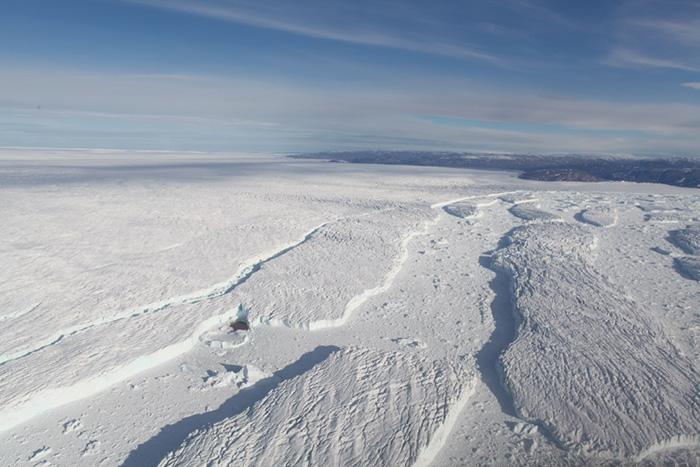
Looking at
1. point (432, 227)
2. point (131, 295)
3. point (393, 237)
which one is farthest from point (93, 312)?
point (432, 227)

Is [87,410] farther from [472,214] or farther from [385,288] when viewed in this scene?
[472,214]

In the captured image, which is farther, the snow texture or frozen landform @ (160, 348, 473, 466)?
the snow texture

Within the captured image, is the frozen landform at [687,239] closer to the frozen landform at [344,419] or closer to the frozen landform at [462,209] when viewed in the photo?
the frozen landform at [462,209]

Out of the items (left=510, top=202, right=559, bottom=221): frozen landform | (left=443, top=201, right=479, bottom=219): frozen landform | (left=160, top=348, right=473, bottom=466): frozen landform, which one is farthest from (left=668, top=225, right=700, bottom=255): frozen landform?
(left=160, top=348, right=473, bottom=466): frozen landform

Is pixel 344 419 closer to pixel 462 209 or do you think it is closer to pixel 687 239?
pixel 687 239

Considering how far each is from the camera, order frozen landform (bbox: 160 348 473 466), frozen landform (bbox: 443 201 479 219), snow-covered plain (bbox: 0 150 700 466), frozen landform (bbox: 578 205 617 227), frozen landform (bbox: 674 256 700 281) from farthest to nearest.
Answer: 1. frozen landform (bbox: 443 201 479 219)
2. frozen landform (bbox: 578 205 617 227)
3. frozen landform (bbox: 674 256 700 281)
4. snow-covered plain (bbox: 0 150 700 466)
5. frozen landform (bbox: 160 348 473 466)

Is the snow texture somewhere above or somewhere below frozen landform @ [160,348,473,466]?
above

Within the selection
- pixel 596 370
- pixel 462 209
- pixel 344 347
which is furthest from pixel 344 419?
pixel 462 209

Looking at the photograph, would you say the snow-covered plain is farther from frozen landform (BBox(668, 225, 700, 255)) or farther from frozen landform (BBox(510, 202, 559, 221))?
frozen landform (BBox(510, 202, 559, 221))
